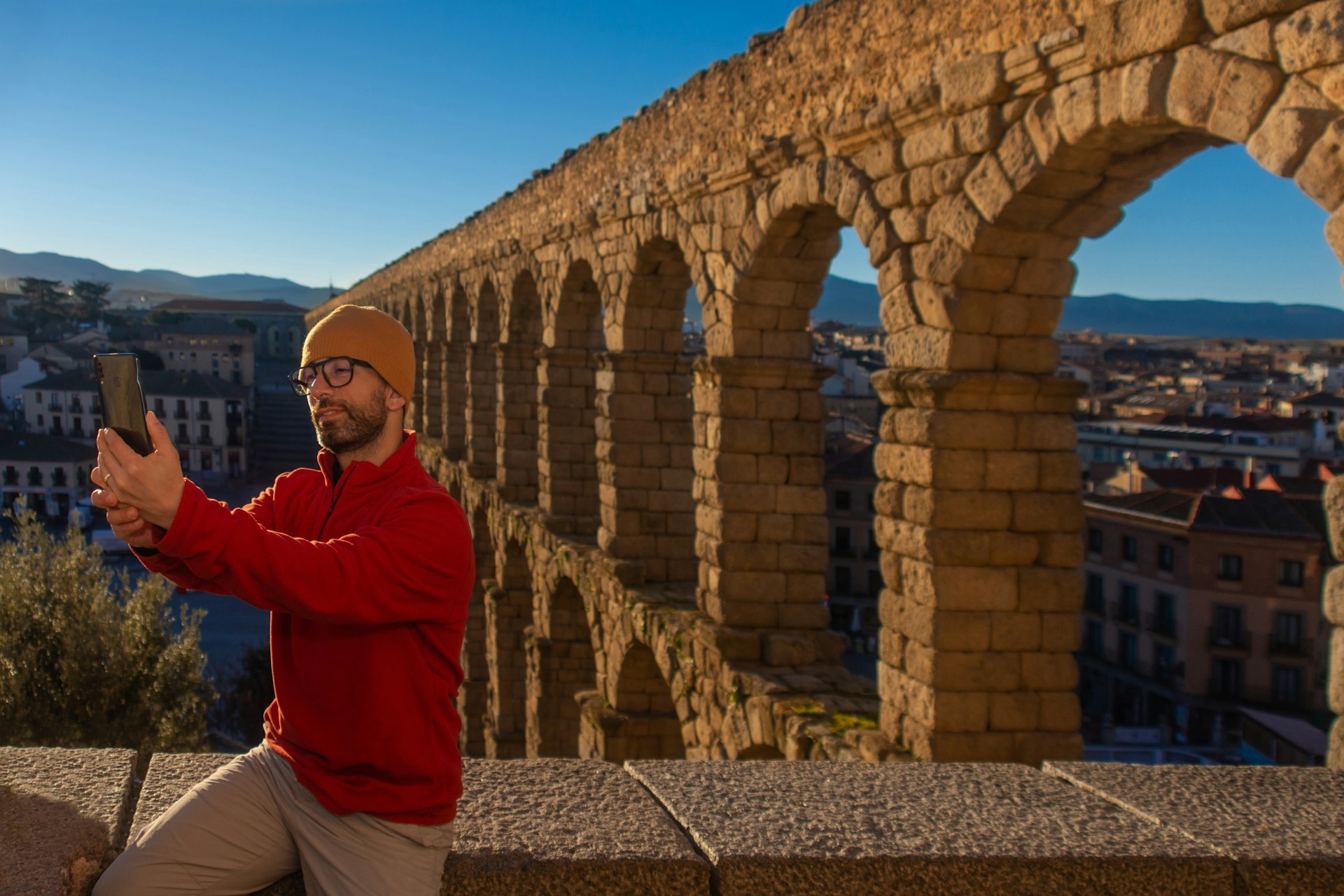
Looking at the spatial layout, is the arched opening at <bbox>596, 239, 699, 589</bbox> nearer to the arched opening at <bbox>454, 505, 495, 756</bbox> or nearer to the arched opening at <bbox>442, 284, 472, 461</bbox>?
the arched opening at <bbox>454, 505, 495, 756</bbox>

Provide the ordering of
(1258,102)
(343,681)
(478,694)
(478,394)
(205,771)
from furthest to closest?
1. (478,394)
2. (478,694)
3. (1258,102)
4. (205,771)
5. (343,681)

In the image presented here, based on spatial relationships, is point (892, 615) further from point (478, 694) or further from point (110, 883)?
point (478, 694)

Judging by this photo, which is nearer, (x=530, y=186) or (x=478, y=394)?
(x=530, y=186)

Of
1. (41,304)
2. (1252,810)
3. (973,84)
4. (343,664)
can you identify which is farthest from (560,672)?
(41,304)

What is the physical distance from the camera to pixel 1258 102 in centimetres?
444

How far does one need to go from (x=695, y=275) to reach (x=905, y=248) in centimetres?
335

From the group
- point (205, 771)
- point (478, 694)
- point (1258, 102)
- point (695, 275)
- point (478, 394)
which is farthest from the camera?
point (478, 394)

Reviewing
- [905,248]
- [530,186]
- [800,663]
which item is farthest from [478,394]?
[905,248]

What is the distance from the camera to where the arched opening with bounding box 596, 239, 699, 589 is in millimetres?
11734

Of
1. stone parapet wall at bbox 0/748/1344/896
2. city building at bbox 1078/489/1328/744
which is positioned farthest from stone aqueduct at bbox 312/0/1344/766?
city building at bbox 1078/489/1328/744

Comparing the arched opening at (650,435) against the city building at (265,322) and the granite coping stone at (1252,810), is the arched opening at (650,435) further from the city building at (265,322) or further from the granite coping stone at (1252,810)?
the city building at (265,322)

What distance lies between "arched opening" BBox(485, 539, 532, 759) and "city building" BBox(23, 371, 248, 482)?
132 feet

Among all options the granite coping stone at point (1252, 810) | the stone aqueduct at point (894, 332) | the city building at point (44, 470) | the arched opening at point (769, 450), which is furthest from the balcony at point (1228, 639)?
the city building at point (44, 470)

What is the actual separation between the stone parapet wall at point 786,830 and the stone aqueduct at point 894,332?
152 cm
